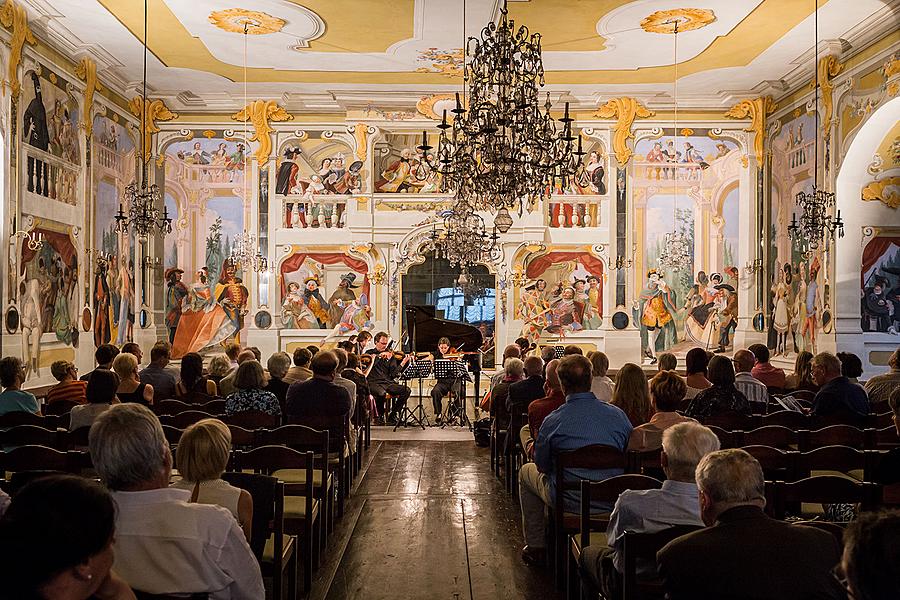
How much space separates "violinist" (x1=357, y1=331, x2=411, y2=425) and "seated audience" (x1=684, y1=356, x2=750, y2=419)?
6691 millimetres

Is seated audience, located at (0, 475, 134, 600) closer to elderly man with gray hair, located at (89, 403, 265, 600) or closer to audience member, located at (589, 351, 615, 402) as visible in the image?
elderly man with gray hair, located at (89, 403, 265, 600)

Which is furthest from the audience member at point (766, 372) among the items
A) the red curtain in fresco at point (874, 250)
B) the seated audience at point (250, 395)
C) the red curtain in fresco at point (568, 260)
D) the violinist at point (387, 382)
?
the red curtain in fresco at point (568, 260)

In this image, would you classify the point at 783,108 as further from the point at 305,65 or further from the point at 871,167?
the point at 305,65

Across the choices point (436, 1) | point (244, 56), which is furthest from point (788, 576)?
point (244, 56)

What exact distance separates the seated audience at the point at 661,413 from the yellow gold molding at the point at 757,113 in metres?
12.8

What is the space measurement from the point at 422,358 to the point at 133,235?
6761mm

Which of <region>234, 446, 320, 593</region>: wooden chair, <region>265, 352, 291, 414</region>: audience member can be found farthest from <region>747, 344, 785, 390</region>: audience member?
<region>234, 446, 320, 593</region>: wooden chair

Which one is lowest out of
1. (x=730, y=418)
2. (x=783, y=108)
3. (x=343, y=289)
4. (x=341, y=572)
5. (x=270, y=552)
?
(x=341, y=572)

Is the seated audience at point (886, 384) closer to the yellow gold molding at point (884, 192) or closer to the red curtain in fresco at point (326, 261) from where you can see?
the yellow gold molding at point (884, 192)

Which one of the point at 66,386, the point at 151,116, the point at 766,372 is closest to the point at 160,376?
the point at 66,386

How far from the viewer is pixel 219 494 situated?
3504 millimetres

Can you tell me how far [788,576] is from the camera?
2617mm

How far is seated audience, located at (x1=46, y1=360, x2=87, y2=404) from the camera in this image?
7.52 m

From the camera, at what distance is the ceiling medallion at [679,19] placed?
12.9 metres
